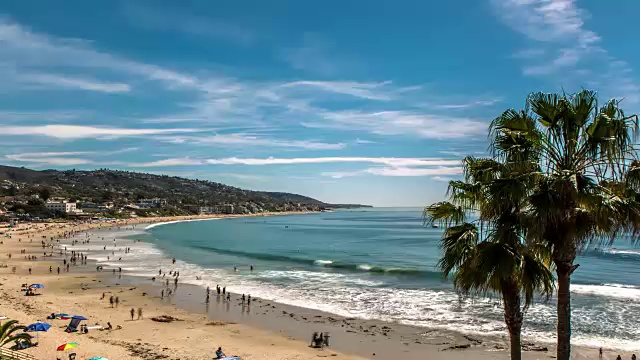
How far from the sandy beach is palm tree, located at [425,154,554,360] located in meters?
12.6

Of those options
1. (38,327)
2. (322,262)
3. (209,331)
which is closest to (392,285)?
(322,262)

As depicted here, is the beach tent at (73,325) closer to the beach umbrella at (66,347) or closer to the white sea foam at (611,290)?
the beach umbrella at (66,347)

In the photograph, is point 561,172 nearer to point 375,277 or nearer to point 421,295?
point 421,295

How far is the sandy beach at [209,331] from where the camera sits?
20109 millimetres

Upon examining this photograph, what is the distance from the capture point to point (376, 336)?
75.7ft

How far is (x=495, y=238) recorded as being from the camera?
8.10m

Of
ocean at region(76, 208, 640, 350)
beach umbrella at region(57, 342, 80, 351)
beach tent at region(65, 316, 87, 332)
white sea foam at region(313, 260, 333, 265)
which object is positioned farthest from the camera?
white sea foam at region(313, 260, 333, 265)

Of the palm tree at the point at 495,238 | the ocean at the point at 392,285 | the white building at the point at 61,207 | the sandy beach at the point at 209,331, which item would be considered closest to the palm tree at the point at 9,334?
the sandy beach at the point at 209,331

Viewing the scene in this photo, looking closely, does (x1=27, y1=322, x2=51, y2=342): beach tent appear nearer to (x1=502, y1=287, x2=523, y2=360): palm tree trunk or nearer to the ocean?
the ocean

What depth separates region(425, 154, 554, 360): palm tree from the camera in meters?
7.71

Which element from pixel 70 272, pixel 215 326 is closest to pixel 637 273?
pixel 215 326

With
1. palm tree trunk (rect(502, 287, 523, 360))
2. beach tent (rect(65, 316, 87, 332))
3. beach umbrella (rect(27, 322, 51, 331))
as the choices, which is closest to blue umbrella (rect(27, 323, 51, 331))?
beach umbrella (rect(27, 322, 51, 331))

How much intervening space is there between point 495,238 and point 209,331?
19589 mm

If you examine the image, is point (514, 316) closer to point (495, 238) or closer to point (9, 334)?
point (495, 238)
